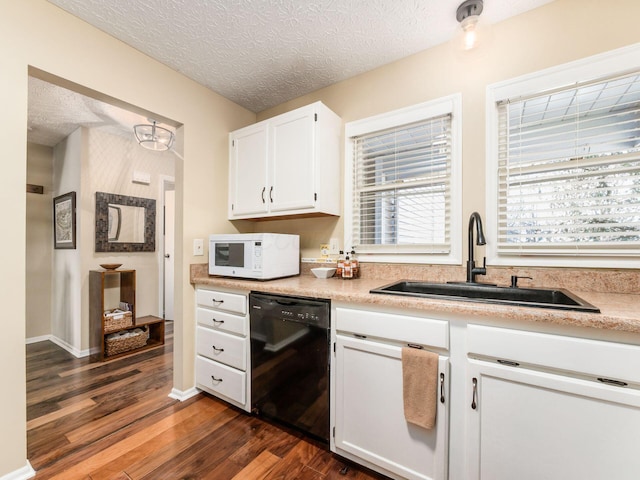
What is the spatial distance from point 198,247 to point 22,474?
1456mm

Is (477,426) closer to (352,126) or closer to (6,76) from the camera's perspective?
(352,126)

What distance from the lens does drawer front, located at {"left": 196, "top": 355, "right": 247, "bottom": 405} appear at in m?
1.88

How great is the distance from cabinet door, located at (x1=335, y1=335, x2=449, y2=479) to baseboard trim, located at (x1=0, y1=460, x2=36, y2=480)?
1.50 m

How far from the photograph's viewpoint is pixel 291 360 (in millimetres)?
1633

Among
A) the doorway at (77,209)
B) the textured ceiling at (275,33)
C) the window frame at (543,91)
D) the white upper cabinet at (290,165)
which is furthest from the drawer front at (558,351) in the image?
the doorway at (77,209)

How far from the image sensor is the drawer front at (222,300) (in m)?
1.88

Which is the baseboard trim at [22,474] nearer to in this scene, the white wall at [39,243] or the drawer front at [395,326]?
the drawer front at [395,326]

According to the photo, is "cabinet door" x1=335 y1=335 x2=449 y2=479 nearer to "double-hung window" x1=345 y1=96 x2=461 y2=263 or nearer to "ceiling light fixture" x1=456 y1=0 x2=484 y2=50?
"double-hung window" x1=345 y1=96 x2=461 y2=263

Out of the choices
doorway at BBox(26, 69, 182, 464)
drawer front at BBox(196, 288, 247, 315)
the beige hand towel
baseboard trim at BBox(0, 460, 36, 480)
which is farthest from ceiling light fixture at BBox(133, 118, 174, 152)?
the beige hand towel

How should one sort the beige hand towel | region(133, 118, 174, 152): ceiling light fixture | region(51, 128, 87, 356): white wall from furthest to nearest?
1. region(51, 128, 87, 356): white wall
2. region(133, 118, 174, 152): ceiling light fixture
3. the beige hand towel

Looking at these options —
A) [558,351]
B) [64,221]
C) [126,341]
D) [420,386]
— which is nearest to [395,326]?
[420,386]

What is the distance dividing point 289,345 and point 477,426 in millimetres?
953

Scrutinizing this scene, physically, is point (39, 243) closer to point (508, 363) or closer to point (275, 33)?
point (275, 33)

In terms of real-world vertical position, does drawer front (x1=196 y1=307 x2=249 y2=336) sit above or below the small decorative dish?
below
